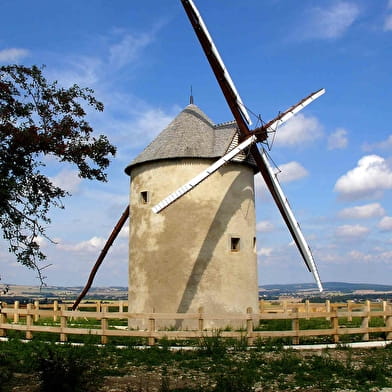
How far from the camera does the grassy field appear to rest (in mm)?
8109

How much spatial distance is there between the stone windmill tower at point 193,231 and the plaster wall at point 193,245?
0.11 ft

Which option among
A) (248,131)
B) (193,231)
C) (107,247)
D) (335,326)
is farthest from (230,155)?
(107,247)

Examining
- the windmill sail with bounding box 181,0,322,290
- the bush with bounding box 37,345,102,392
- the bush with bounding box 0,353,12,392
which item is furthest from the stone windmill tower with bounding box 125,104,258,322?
the bush with bounding box 37,345,102,392

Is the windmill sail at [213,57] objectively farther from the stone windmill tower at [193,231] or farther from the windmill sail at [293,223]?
the windmill sail at [293,223]

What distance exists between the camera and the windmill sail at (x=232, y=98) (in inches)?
709

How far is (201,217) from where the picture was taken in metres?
17.6

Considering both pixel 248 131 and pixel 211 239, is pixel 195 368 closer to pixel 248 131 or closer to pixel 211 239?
pixel 211 239

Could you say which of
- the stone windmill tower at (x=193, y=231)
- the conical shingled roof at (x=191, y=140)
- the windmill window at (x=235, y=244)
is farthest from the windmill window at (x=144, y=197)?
the windmill window at (x=235, y=244)

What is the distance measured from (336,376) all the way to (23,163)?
22.8ft

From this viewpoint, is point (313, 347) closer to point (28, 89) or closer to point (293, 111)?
point (28, 89)

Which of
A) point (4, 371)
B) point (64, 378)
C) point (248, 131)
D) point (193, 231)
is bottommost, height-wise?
point (4, 371)

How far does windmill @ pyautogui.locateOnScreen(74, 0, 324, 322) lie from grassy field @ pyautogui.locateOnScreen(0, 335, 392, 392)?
4.70 meters

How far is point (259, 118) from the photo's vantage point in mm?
18703

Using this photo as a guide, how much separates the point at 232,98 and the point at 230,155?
261 centimetres
